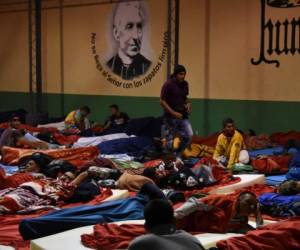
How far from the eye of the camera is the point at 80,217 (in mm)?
5254

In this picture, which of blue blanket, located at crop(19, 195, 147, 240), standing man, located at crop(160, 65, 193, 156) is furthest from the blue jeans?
blue blanket, located at crop(19, 195, 147, 240)

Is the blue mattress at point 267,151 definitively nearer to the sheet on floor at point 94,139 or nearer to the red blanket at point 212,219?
the sheet on floor at point 94,139

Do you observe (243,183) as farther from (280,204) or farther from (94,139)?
(94,139)

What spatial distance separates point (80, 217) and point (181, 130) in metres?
3.89

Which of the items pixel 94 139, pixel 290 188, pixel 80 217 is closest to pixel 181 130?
pixel 94 139

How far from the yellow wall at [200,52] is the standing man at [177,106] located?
7.74 ft

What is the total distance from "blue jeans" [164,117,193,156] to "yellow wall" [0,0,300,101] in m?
2.40

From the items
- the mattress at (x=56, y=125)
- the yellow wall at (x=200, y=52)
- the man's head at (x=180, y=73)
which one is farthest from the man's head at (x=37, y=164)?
the mattress at (x=56, y=125)

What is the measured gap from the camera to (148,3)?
1241 cm

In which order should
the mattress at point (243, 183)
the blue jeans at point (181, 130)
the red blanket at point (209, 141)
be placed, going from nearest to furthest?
the mattress at point (243, 183), the blue jeans at point (181, 130), the red blanket at point (209, 141)

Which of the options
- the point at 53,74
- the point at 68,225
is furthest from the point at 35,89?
the point at 68,225

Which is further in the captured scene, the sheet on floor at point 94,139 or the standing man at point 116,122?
Result: the standing man at point 116,122

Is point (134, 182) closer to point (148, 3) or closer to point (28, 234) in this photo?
point (28, 234)

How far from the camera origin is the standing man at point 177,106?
8906 millimetres
